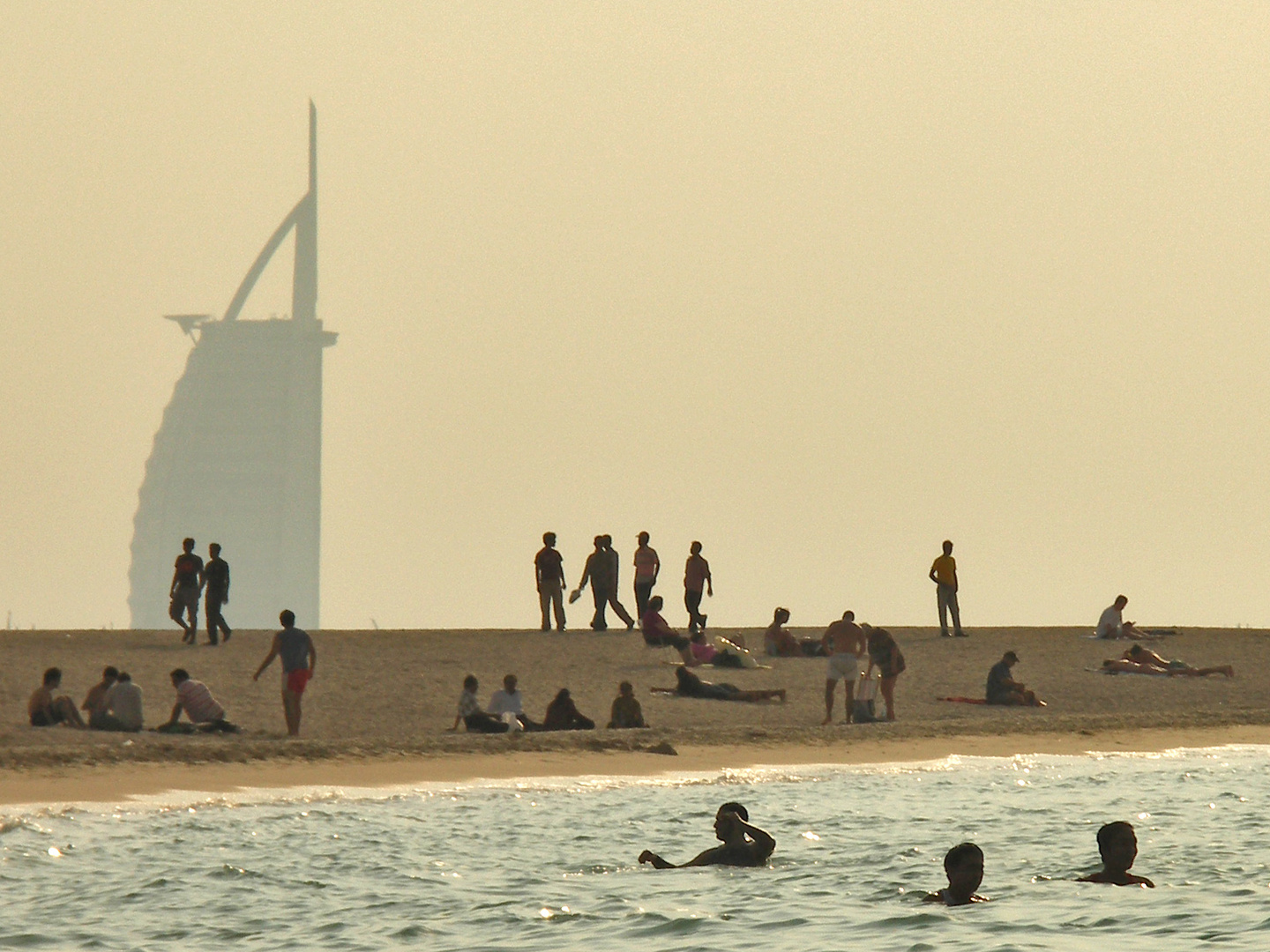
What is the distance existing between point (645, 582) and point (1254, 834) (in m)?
15.0

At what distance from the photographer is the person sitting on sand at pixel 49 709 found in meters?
25.0

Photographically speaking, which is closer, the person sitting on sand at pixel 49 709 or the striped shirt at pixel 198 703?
the person sitting on sand at pixel 49 709

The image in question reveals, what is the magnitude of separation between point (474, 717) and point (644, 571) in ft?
27.3

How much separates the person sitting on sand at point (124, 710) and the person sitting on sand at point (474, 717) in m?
4.21

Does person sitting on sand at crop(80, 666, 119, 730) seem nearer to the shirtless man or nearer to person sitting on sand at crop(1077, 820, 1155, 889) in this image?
the shirtless man

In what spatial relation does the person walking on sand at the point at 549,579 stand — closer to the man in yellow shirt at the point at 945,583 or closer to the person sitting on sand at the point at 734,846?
the man in yellow shirt at the point at 945,583

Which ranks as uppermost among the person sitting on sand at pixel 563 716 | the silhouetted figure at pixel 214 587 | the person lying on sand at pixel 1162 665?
the silhouetted figure at pixel 214 587

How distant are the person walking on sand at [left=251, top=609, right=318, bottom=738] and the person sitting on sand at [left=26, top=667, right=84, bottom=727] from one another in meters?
2.38

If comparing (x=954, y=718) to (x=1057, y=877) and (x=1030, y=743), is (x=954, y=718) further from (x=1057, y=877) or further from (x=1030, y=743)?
(x=1057, y=877)

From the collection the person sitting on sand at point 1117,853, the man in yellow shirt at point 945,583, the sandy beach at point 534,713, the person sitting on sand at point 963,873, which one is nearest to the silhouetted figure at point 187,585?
the sandy beach at point 534,713

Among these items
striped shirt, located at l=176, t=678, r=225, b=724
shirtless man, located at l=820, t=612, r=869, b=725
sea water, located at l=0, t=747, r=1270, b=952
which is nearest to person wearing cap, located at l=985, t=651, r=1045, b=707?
shirtless man, located at l=820, t=612, r=869, b=725

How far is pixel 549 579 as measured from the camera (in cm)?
3500

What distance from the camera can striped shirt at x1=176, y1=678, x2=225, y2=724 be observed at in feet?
82.4

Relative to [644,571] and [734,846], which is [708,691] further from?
[734,846]
